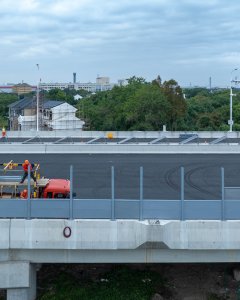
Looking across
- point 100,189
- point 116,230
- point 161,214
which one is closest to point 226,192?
point 161,214

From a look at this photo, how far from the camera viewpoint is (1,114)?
353ft

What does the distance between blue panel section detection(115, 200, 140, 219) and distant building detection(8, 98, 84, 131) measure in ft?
198

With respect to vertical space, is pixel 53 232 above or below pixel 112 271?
above

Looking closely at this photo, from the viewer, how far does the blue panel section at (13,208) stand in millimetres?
12922

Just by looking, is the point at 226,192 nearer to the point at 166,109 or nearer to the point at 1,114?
the point at 166,109

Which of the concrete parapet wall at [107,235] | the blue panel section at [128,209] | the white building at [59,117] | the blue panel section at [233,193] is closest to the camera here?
the concrete parapet wall at [107,235]

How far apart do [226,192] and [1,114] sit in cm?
9839

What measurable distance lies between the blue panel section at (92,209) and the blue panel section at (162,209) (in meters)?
1.01

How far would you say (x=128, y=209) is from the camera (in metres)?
13.0

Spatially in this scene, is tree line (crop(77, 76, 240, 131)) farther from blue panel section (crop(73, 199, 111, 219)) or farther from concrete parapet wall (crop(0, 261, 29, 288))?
concrete parapet wall (crop(0, 261, 29, 288))

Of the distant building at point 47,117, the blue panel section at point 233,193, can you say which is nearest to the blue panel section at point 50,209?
the blue panel section at point 233,193

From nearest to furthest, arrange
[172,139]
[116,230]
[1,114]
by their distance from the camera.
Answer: [116,230]
[172,139]
[1,114]

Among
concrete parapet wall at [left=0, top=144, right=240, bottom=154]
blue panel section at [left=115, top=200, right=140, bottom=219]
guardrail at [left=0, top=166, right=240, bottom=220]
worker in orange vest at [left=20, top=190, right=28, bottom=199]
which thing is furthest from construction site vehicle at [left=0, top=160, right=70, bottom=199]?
concrete parapet wall at [left=0, top=144, right=240, bottom=154]

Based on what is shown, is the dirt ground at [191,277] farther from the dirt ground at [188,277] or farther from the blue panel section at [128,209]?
the blue panel section at [128,209]
